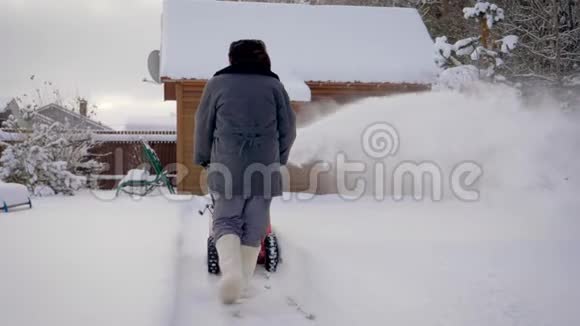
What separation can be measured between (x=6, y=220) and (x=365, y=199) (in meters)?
5.02

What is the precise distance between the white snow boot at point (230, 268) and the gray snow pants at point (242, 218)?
0.07 m

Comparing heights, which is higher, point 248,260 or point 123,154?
point 123,154

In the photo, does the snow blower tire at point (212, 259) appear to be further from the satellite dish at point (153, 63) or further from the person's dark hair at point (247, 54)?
the satellite dish at point (153, 63)

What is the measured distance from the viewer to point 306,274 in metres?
4.23

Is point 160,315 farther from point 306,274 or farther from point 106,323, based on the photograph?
point 306,274

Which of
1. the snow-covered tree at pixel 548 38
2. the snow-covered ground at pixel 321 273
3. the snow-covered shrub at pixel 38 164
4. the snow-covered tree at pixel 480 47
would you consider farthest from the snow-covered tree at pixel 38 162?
the snow-covered tree at pixel 548 38

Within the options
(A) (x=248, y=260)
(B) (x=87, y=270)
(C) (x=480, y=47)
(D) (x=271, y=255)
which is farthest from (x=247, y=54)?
(C) (x=480, y=47)

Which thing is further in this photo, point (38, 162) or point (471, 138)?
point (38, 162)

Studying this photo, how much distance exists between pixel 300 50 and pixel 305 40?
57 centimetres

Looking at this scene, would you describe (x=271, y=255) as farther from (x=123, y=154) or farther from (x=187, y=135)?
(x=123, y=154)

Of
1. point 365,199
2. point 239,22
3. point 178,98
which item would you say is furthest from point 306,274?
point 239,22

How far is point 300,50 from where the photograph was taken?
11625 mm

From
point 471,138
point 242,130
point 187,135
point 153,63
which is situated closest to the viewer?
point 242,130

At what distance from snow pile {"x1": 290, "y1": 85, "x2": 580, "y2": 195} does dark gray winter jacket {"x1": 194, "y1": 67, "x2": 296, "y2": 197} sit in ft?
15.8
